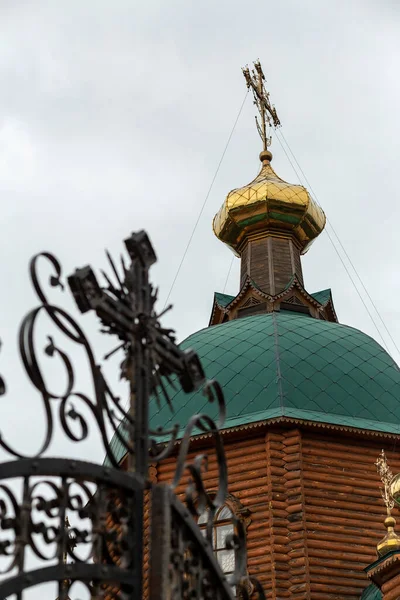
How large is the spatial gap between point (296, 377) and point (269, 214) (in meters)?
7.10

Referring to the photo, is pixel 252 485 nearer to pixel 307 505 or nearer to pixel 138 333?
pixel 307 505

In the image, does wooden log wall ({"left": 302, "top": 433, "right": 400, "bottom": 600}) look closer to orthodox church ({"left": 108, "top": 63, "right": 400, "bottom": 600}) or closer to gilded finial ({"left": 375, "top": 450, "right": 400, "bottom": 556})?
orthodox church ({"left": 108, "top": 63, "right": 400, "bottom": 600})

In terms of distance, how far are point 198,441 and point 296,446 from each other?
55.8 inches

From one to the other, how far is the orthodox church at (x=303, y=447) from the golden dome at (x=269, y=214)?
457 centimetres

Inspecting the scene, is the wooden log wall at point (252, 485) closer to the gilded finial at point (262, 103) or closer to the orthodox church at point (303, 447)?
the orthodox church at point (303, 447)

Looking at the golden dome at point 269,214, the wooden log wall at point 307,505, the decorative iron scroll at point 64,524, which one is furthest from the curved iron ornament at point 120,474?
the golden dome at point 269,214

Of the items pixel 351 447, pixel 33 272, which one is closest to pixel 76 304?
pixel 33 272

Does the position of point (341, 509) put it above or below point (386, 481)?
above

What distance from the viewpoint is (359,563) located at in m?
15.7

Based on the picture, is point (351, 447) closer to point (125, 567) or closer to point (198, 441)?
point (198, 441)

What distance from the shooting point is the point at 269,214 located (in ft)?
77.7

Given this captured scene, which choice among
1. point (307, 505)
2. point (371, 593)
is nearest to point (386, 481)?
point (371, 593)

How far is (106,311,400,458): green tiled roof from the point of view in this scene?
16.8 meters

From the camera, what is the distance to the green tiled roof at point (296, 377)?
1677cm
